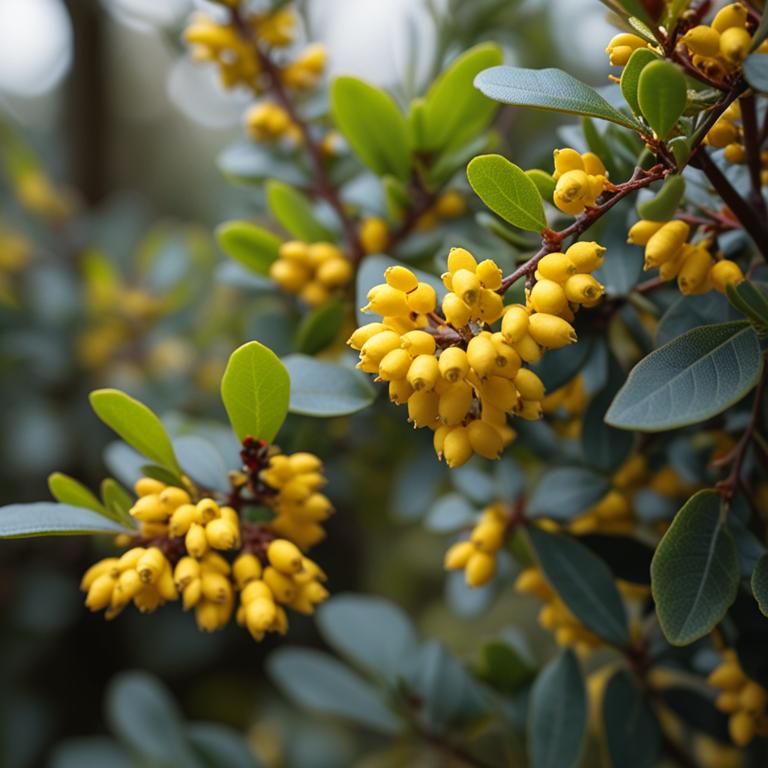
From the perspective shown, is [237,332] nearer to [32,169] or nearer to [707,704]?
[32,169]

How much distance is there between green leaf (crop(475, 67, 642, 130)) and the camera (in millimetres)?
659

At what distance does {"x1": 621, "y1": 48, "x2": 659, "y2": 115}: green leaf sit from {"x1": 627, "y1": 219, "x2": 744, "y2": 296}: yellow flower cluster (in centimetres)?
11

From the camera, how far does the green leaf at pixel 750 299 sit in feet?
2.20

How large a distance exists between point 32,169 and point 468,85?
165cm

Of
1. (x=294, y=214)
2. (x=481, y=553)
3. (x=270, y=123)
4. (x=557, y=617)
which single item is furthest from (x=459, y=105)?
(x=557, y=617)

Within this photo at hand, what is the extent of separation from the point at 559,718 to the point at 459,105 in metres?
0.79

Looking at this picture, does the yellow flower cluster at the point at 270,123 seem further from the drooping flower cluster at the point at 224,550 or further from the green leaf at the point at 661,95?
the green leaf at the point at 661,95

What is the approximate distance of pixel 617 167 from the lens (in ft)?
2.83

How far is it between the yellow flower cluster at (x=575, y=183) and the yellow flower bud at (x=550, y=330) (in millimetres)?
67

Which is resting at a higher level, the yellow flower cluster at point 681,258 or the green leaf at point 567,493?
the yellow flower cluster at point 681,258

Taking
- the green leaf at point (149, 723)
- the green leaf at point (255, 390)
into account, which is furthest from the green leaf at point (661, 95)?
the green leaf at point (149, 723)

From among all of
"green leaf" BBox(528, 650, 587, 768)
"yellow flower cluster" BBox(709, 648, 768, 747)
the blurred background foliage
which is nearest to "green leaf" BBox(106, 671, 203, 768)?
the blurred background foliage

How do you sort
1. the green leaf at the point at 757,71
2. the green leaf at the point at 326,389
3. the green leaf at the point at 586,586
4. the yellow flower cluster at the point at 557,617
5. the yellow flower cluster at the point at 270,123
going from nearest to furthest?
the green leaf at the point at 757,71, the green leaf at the point at 326,389, the green leaf at the point at 586,586, the yellow flower cluster at the point at 557,617, the yellow flower cluster at the point at 270,123

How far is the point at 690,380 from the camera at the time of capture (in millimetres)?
673
